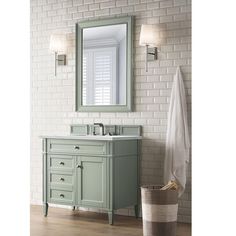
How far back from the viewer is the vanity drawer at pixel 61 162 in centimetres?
495

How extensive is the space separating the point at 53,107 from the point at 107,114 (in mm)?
818

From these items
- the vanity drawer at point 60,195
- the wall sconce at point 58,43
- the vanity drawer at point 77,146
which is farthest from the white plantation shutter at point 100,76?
the vanity drawer at point 60,195

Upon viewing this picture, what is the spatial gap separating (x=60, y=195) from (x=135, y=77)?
1.53m

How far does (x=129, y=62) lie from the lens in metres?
5.11

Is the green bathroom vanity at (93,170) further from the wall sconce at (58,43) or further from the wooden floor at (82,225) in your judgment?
the wall sconce at (58,43)

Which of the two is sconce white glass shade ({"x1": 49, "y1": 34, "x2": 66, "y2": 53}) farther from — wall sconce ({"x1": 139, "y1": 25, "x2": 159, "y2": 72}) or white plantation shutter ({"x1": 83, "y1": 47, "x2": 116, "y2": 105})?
wall sconce ({"x1": 139, "y1": 25, "x2": 159, "y2": 72})

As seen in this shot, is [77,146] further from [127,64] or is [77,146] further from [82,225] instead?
[127,64]

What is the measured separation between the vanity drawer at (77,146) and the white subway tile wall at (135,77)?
1.87 feet

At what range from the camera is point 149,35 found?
4.79 meters

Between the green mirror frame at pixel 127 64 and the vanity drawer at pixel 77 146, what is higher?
the green mirror frame at pixel 127 64

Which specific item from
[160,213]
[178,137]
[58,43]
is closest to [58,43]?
[58,43]

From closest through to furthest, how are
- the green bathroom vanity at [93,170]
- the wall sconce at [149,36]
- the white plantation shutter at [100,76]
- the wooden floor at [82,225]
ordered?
the wooden floor at [82,225] < the green bathroom vanity at [93,170] < the wall sconce at [149,36] < the white plantation shutter at [100,76]
